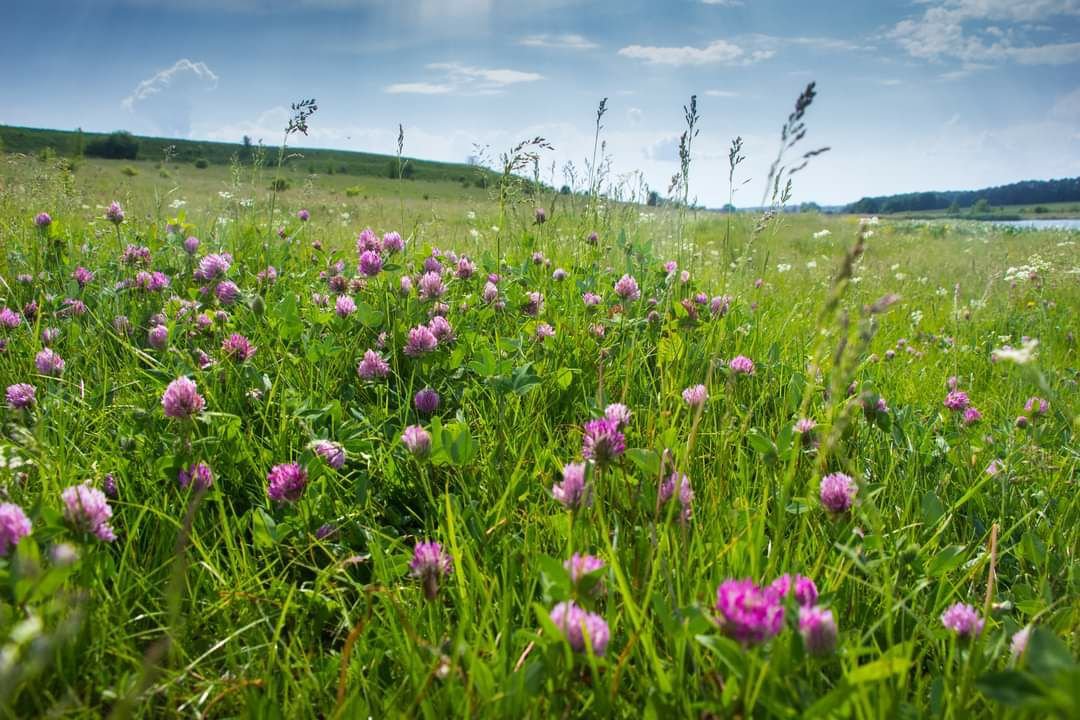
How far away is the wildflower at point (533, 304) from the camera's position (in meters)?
2.89

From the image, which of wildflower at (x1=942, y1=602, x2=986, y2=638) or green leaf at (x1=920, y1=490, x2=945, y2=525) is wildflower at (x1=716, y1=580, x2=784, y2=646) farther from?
green leaf at (x1=920, y1=490, x2=945, y2=525)

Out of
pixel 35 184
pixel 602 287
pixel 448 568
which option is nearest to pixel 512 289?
pixel 602 287

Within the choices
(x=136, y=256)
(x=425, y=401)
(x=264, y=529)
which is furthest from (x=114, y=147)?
(x=264, y=529)

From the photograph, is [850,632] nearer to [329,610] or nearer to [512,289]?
[329,610]

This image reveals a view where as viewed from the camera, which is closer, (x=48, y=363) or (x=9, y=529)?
(x=9, y=529)

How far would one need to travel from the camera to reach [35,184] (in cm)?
501

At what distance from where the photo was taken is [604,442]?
137cm

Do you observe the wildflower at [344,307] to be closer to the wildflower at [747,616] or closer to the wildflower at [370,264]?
the wildflower at [370,264]

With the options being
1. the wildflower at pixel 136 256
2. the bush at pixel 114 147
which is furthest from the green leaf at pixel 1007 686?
the bush at pixel 114 147

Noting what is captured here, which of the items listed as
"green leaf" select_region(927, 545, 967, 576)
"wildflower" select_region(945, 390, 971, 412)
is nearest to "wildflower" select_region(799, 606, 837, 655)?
"green leaf" select_region(927, 545, 967, 576)

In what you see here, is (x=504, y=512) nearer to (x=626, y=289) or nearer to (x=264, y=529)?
(x=264, y=529)

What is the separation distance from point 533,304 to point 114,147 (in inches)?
2818

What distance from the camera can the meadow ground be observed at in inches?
40.3

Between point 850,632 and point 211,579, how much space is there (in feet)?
4.45
